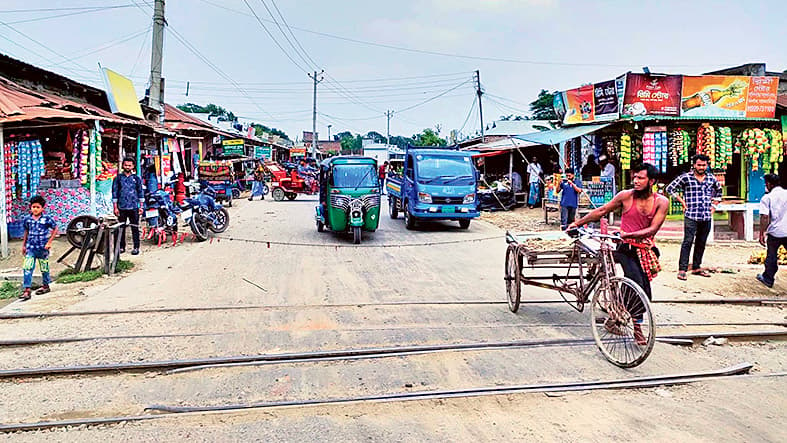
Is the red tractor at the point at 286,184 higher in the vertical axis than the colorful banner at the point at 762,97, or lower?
lower

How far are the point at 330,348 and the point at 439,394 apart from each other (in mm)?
1541

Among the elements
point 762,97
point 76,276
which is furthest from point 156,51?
point 762,97

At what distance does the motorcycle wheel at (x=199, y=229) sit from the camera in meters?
13.4

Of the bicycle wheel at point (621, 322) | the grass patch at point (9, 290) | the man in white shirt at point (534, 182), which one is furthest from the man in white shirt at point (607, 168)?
the grass patch at point (9, 290)

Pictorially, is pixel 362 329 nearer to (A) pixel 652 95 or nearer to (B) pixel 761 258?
(B) pixel 761 258

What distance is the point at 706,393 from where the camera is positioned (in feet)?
15.1

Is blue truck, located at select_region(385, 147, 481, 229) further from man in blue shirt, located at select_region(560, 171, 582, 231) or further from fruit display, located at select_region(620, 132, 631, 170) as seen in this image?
fruit display, located at select_region(620, 132, 631, 170)

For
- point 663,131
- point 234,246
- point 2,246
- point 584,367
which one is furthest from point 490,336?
point 663,131

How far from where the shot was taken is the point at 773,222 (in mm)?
8680

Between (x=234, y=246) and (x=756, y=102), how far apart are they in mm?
13845

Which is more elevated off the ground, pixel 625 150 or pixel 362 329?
pixel 625 150

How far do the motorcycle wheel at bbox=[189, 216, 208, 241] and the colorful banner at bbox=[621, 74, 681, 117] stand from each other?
11.0 m

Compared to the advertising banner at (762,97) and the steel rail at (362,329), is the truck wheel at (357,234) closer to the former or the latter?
the steel rail at (362,329)

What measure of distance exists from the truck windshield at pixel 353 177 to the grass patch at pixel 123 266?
202 inches
